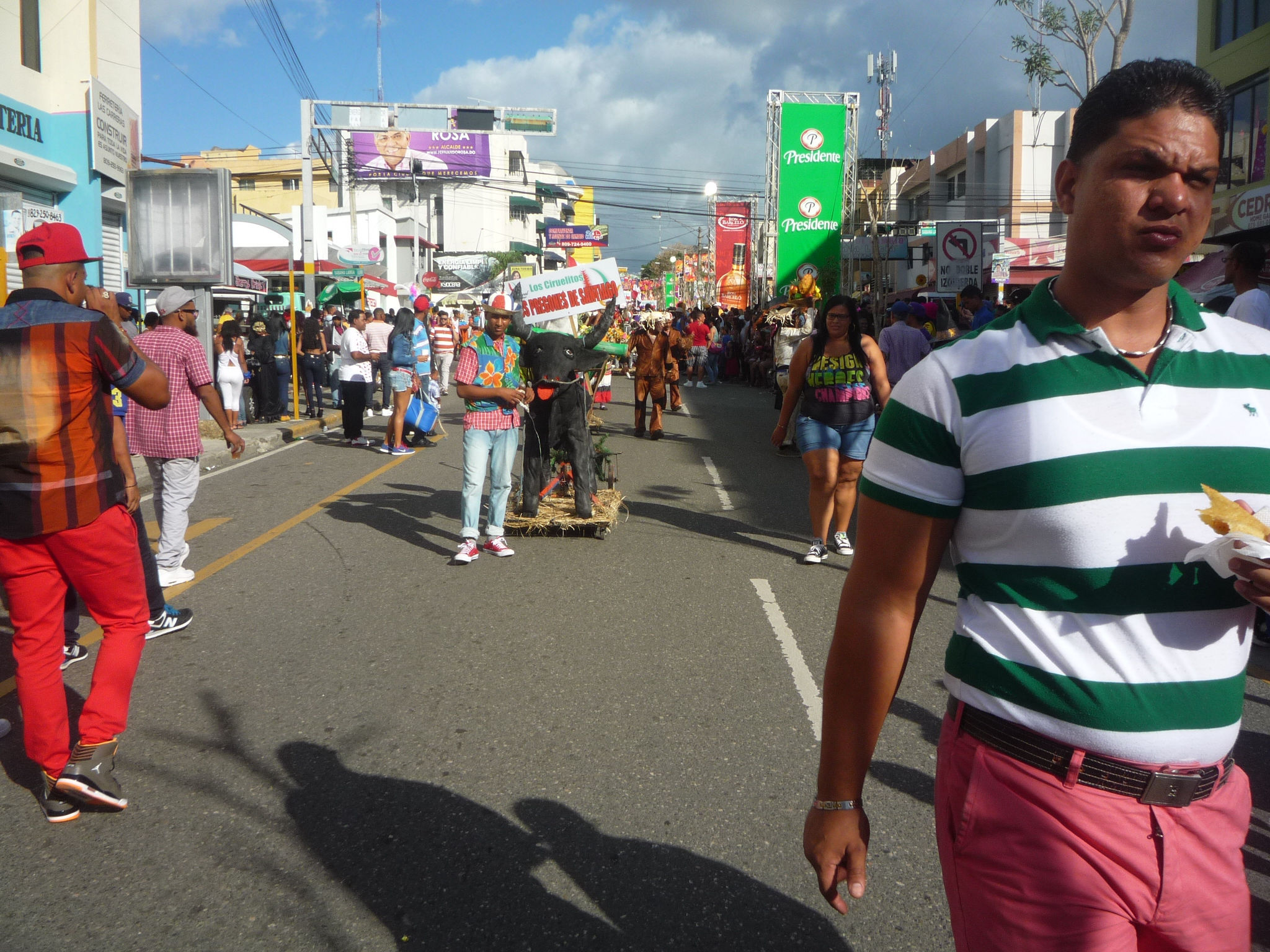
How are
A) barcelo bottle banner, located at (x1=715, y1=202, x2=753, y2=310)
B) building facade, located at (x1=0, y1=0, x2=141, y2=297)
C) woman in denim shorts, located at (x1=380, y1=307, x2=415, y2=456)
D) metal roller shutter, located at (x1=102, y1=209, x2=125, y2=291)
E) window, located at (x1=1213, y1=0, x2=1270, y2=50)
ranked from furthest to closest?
1. barcelo bottle banner, located at (x1=715, y1=202, x2=753, y2=310)
2. window, located at (x1=1213, y1=0, x2=1270, y2=50)
3. metal roller shutter, located at (x1=102, y1=209, x2=125, y2=291)
4. building facade, located at (x1=0, y1=0, x2=141, y2=297)
5. woman in denim shorts, located at (x1=380, y1=307, x2=415, y2=456)

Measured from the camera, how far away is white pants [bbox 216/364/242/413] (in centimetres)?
1547

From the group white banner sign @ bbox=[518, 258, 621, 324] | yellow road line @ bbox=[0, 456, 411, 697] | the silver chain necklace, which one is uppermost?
white banner sign @ bbox=[518, 258, 621, 324]

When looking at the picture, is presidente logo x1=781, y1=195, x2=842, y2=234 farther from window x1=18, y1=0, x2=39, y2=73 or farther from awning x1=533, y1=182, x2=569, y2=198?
awning x1=533, y1=182, x2=569, y2=198

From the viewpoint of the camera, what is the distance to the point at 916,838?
366cm

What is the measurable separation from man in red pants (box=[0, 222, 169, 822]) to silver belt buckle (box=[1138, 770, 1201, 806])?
11.4 ft

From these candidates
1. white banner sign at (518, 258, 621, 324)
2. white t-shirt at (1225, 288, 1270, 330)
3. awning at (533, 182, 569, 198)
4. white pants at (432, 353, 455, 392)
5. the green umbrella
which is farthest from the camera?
awning at (533, 182, 569, 198)

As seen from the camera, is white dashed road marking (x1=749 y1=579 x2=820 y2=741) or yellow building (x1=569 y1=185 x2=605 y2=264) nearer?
white dashed road marking (x1=749 y1=579 x2=820 y2=741)

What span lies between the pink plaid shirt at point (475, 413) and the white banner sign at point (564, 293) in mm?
1688

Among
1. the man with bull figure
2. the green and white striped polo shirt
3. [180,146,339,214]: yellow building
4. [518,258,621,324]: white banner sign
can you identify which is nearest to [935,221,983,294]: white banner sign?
[518,258,621,324]: white banner sign

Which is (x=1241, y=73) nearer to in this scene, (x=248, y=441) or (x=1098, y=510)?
(x=248, y=441)

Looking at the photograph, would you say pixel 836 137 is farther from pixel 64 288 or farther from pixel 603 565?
pixel 64 288

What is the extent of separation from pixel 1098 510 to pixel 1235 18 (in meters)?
24.4

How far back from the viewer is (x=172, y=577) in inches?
278

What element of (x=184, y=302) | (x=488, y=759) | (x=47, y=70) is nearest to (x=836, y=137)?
(x=47, y=70)
